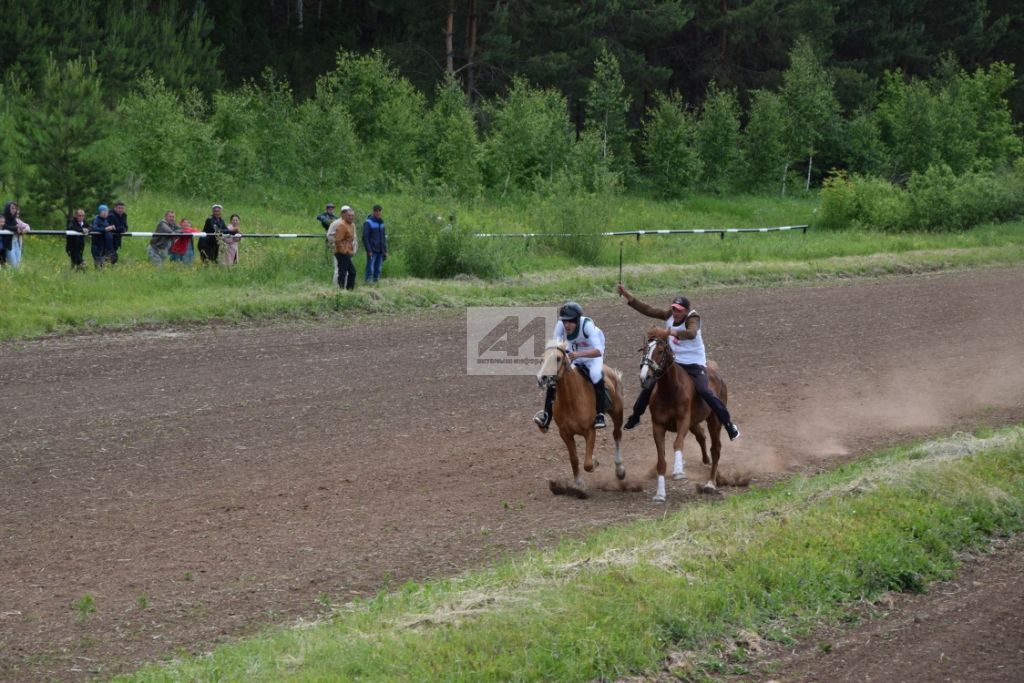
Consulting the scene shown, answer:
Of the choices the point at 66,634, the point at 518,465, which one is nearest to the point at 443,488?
the point at 518,465

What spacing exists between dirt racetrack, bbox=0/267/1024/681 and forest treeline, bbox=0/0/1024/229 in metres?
9.35

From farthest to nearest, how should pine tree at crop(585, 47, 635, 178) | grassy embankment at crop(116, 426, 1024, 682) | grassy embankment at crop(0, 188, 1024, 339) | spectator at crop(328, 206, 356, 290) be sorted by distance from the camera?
pine tree at crop(585, 47, 635, 178) → spectator at crop(328, 206, 356, 290) → grassy embankment at crop(0, 188, 1024, 339) → grassy embankment at crop(116, 426, 1024, 682)

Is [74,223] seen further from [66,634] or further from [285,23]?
[285,23]

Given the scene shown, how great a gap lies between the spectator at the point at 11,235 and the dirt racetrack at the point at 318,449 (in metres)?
3.47

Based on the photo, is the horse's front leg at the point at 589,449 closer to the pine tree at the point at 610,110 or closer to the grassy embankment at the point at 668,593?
the grassy embankment at the point at 668,593

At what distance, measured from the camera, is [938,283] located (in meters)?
31.0

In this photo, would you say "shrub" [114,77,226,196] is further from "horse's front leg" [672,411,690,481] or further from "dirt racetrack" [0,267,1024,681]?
"horse's front leg" [672,411,690,481]

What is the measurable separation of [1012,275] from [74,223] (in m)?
23.6

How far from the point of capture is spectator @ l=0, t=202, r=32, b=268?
23156mm

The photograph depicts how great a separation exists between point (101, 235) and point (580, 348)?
14.6 m

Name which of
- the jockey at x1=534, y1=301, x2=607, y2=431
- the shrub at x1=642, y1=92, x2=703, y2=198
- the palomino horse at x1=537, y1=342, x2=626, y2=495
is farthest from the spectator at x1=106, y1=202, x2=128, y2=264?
the shrub at x1=642, y1=92, x2=703, y2=198

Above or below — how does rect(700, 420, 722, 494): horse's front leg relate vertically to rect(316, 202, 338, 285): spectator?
below

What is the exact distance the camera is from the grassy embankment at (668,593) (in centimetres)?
796

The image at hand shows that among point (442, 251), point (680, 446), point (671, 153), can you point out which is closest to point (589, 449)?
point (680, 446)
